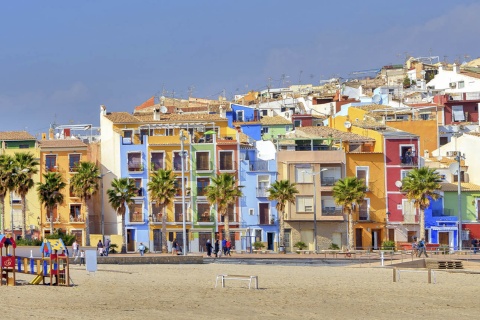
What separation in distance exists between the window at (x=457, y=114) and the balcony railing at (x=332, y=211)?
28.2 m

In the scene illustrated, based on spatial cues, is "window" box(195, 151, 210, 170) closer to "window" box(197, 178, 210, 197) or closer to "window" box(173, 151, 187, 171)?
"window" box(197, 178, 210, 197)

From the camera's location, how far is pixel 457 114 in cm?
11331

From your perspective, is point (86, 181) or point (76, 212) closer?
point (86, 181)

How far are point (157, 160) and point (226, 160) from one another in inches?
189

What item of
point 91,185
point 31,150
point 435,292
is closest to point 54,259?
point 435,292

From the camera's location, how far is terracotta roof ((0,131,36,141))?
3826 inches

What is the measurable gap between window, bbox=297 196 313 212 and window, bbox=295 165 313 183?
1288mm

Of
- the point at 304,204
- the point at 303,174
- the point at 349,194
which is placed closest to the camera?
the point at 349,194

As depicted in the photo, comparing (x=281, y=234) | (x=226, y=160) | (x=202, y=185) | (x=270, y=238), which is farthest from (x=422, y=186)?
(x=202, y=185)

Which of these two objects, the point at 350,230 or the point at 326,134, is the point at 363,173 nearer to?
the point at 326,134

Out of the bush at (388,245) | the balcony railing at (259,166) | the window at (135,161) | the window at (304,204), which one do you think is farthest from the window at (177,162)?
the bush at (388,245)

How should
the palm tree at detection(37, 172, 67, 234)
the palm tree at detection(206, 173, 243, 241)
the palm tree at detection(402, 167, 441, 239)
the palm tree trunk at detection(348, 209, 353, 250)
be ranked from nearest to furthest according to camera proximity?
1. the palm tree at detection(402, 167, 441, 239)
2. the palm tree at detection(37, 172, 67, 234)
3. the palm tree trunk at detection(348, 209, 353, 250)
4. the palm tree at detection(206, 173, 243, 241)

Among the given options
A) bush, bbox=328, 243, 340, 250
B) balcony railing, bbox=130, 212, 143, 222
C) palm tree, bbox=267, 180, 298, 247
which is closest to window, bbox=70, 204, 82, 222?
balcony railing, bbox=130, 212, 143, 222

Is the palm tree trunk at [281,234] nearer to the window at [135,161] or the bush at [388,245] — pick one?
the bush at [388,245]
